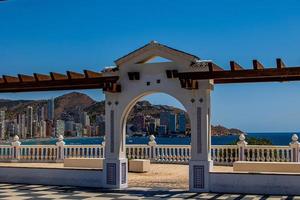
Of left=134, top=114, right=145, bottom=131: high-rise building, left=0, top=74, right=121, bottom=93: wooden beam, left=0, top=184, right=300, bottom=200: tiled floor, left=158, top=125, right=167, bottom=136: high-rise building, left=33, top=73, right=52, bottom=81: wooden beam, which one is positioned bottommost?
left=0, top=184, right=300, bottom=200: tiled floor

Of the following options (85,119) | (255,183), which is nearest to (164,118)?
(85,119)

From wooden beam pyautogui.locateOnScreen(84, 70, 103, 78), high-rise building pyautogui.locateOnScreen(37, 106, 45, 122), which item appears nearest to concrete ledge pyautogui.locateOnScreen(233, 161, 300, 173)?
wooden beam pyautogui.locateOnScreen(84, 70, 103, 78)

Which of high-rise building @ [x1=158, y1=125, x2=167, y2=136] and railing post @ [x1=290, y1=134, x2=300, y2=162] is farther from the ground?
high-rise building @ [x1=158, y1=125, x2=167, y2=136]

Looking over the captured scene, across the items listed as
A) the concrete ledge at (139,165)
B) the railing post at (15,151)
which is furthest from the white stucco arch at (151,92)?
the railing post at (15,151)

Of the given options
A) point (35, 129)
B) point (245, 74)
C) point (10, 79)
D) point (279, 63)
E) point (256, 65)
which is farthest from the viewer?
point (35, 129)

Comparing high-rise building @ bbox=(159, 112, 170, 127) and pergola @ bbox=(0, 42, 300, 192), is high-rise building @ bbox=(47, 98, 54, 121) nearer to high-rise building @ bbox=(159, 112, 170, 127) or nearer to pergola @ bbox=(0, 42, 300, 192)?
high-rise building @ bbox=(159, 112, 170, 127)

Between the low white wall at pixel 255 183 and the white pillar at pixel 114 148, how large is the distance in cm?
257

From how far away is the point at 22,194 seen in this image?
11352mm

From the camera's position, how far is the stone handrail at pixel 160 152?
16562 mm

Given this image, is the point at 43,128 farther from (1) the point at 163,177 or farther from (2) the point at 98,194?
(2) the point at 98,194

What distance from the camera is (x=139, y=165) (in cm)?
1628

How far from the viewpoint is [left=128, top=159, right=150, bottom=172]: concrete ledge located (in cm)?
1622

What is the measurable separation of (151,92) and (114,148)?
1.89m

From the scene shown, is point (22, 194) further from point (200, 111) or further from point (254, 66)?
point (254, 66)
